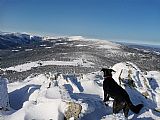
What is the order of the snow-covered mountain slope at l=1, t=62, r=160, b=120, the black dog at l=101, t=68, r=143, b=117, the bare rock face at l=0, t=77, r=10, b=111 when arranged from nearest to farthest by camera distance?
the snow-covered mountain slope at l=1, t=62, r=160, b=120
the black dog at l=101, t=68, r=143, b=117
the bare rock face at l=0, t=77, r=10, b=111

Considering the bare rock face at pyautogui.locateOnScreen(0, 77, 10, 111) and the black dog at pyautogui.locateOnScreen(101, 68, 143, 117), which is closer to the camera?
the black dog at pyautogui.locateOnScreen(101, 68, 143, 117)

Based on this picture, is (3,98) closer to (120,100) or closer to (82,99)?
(82,99)

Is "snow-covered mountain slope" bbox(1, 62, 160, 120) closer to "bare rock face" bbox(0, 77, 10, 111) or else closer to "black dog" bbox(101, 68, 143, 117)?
"black dog" bbox(101, 68, 143, 117)

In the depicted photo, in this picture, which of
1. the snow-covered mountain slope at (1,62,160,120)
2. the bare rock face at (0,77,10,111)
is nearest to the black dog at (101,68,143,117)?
the snow-covered mountain slope at (1,62,160,120)

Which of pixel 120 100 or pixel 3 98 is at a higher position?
pixel 120 100

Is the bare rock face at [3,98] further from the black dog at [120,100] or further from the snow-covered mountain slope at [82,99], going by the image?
the black dog at [120,100]

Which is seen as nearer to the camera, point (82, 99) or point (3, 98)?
point (82, 99)

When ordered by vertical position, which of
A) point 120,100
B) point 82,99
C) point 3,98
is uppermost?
point 120,100

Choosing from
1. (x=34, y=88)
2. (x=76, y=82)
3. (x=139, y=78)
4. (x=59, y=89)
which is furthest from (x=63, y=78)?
(x=59, y=89)

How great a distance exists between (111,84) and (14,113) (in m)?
5.11

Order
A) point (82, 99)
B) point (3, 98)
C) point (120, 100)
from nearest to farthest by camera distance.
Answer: point (120, 100), point (82, 99), point (3, 98)

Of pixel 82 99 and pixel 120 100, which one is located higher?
pixel 120 100

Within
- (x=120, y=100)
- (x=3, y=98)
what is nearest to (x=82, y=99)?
(x=120, y=100)

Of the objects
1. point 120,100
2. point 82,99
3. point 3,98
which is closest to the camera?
point 120,100
